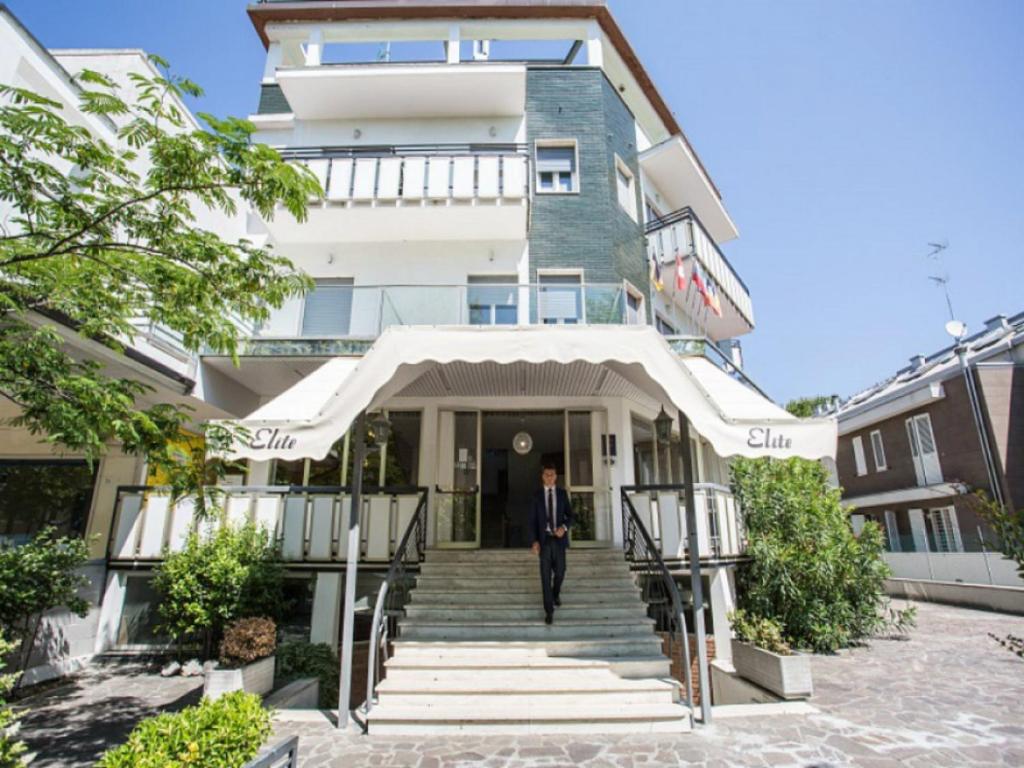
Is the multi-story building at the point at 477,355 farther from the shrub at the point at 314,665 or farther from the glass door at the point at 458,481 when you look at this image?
the shrub at the point at 314,665

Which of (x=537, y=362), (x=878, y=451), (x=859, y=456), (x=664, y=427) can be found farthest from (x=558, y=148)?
(x=859, y=456)

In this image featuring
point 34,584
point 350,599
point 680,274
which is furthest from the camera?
point 680,274

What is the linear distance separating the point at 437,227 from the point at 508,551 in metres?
8.27

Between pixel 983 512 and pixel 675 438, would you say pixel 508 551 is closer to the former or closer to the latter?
pixel 675 438

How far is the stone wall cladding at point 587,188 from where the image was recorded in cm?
1398

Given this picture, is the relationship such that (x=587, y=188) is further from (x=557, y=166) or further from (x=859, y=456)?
(x=859, y=456)

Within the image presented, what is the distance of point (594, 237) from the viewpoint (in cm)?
1413

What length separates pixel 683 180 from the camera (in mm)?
17641

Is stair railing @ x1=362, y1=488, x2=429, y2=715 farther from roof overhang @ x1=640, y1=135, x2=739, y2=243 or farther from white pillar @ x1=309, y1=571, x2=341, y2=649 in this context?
roof overhang @ x1=640, y1=135, x2=739, y2=243

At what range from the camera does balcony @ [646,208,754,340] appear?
14.7 metres

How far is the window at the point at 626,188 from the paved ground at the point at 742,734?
12.5m

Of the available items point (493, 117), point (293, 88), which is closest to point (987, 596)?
point (493, 117)

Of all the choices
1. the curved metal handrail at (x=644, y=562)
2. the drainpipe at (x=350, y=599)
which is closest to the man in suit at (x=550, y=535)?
the curved metal handrail at (x=644, y=562)

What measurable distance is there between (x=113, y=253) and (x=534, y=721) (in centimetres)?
664
